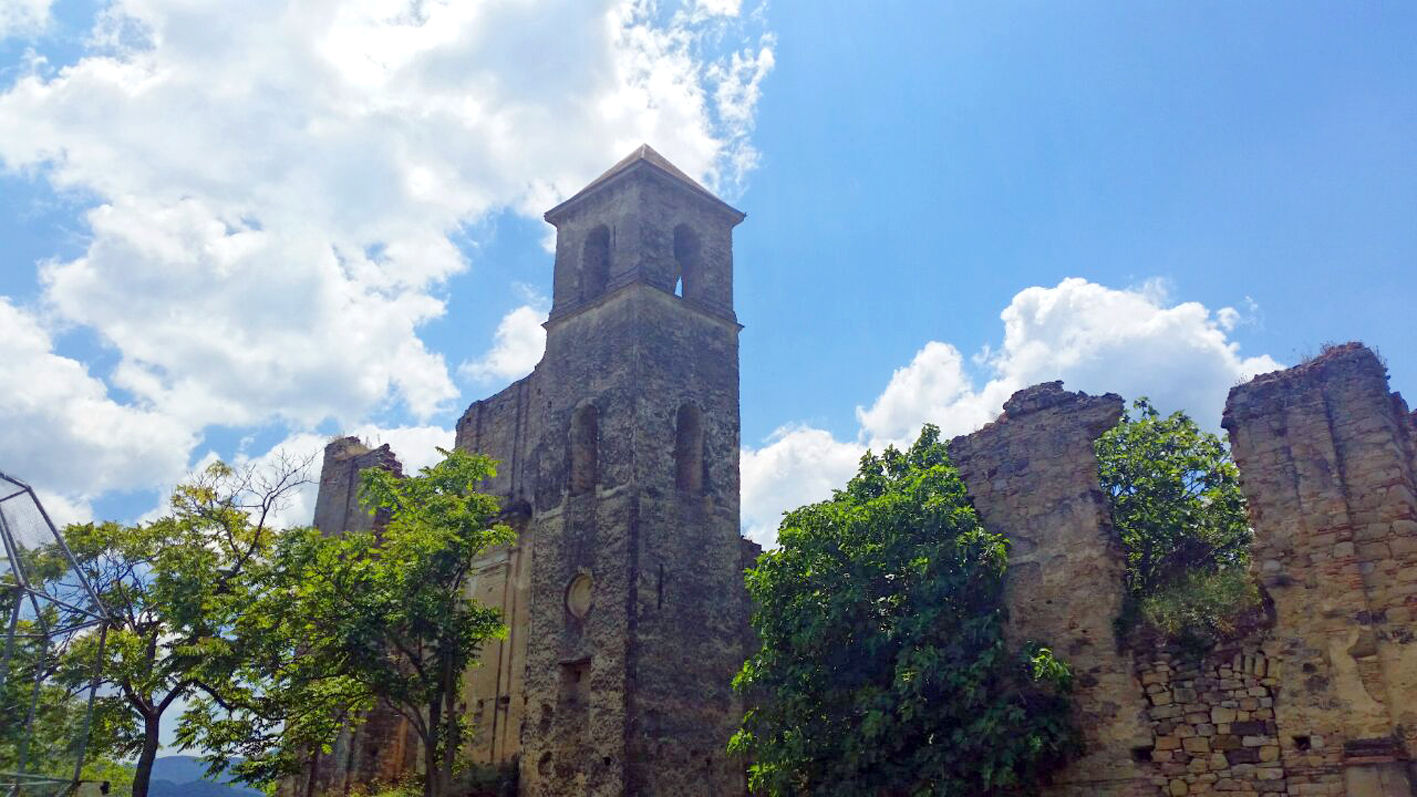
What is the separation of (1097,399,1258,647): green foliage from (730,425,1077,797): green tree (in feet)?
5.07

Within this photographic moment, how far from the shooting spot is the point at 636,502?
706 inches

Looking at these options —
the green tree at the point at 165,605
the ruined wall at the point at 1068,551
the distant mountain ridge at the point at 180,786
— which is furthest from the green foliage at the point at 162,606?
the distant mountain ridge at the point at 180,786

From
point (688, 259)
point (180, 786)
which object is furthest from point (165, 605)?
point (180, 786)

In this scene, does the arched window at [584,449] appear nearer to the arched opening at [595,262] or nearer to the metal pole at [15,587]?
the arched opening at [595,262]

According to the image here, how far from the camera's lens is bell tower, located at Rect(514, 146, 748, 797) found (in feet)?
55.8

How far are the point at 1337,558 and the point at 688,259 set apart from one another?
41.4 feet

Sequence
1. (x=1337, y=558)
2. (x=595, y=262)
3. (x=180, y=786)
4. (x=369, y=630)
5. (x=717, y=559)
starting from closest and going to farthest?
(x=1337, y=558) < (x=369, y=630) < (x=717, y=559) < (x=595, y=262) < (x=180, y=786)

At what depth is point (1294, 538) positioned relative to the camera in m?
12.0

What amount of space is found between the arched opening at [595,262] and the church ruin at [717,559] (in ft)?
0.14

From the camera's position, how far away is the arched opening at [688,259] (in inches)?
829

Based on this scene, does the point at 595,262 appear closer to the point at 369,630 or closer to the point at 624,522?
the point at 624,522

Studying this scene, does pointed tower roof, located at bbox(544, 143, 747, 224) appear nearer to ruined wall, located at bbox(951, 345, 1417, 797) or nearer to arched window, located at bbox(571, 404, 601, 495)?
arched window, located at bbox(571, 404, 601, 495)

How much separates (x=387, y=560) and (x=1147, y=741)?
1101cm

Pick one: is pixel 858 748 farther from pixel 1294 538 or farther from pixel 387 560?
pixel 387 560
